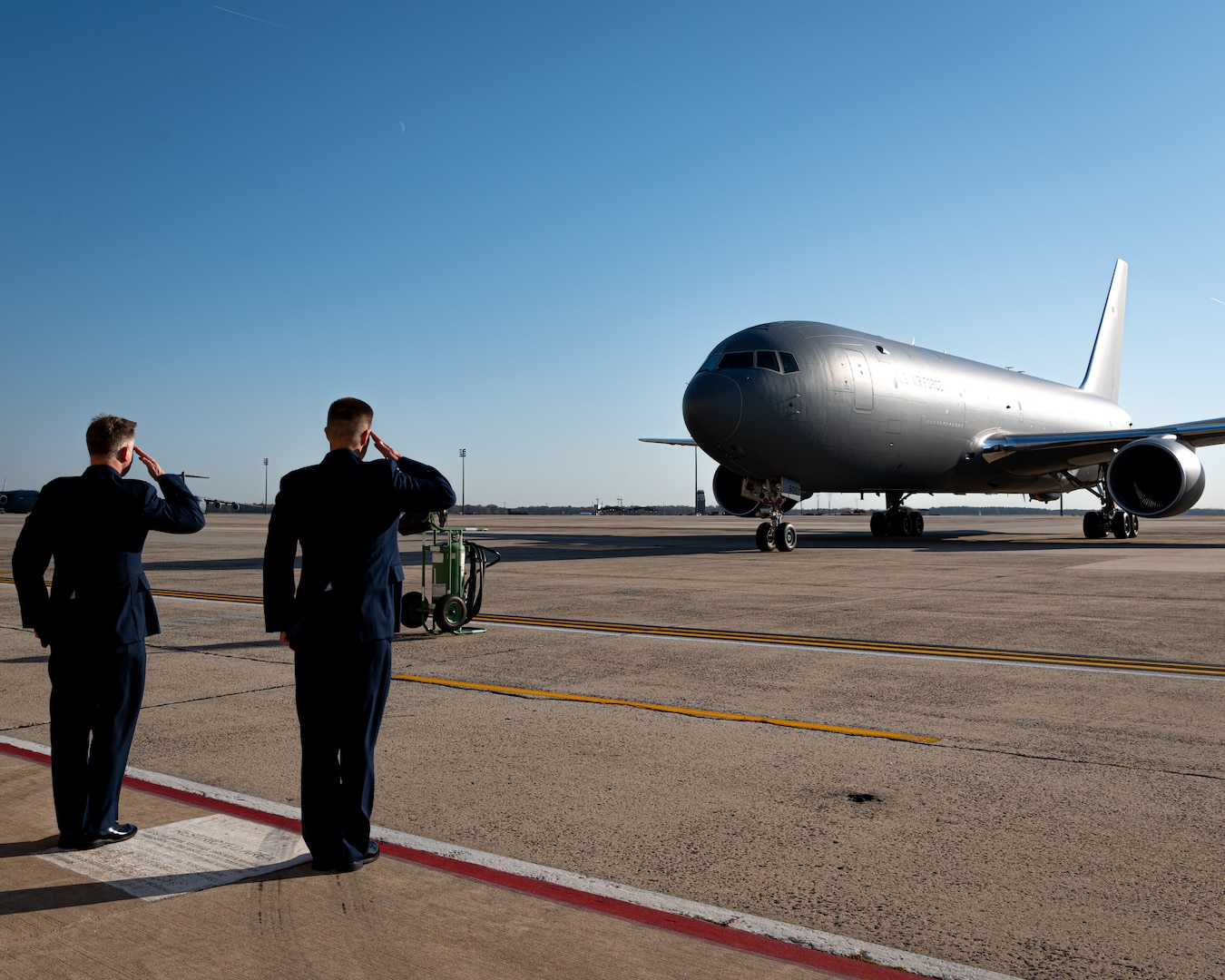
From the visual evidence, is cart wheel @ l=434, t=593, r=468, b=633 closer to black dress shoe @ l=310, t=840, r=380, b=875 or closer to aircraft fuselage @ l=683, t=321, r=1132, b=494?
black dress shoe @ l=310, t=840, r=380, b=875

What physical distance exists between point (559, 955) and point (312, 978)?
773 millimetres

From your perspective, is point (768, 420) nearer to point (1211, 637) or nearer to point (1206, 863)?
point (1211, 637)

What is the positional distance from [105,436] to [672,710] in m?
4.14

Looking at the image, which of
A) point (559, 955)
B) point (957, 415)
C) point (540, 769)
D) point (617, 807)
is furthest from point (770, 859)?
point (957, 415)

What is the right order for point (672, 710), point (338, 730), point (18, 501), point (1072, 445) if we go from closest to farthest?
point (338, 730) < point (672, 710) < point (1072, 445) < point (18, 501)

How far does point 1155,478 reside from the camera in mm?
26172

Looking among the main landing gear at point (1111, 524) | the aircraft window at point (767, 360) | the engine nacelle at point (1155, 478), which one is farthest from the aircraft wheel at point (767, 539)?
the main landing gear at point (1111, 524)

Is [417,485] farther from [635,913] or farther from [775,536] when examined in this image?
[775,536]

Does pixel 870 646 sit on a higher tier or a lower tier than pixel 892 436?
lower

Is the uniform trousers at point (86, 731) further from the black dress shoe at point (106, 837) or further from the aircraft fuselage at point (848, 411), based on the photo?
the aircraft fuselage at point (848, 411)

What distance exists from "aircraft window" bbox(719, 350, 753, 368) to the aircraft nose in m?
0.43

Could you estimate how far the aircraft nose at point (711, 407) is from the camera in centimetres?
2273

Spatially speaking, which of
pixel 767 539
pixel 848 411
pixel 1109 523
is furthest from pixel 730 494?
pixel 1109 523

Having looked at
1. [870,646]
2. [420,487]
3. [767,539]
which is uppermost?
[420,487]
